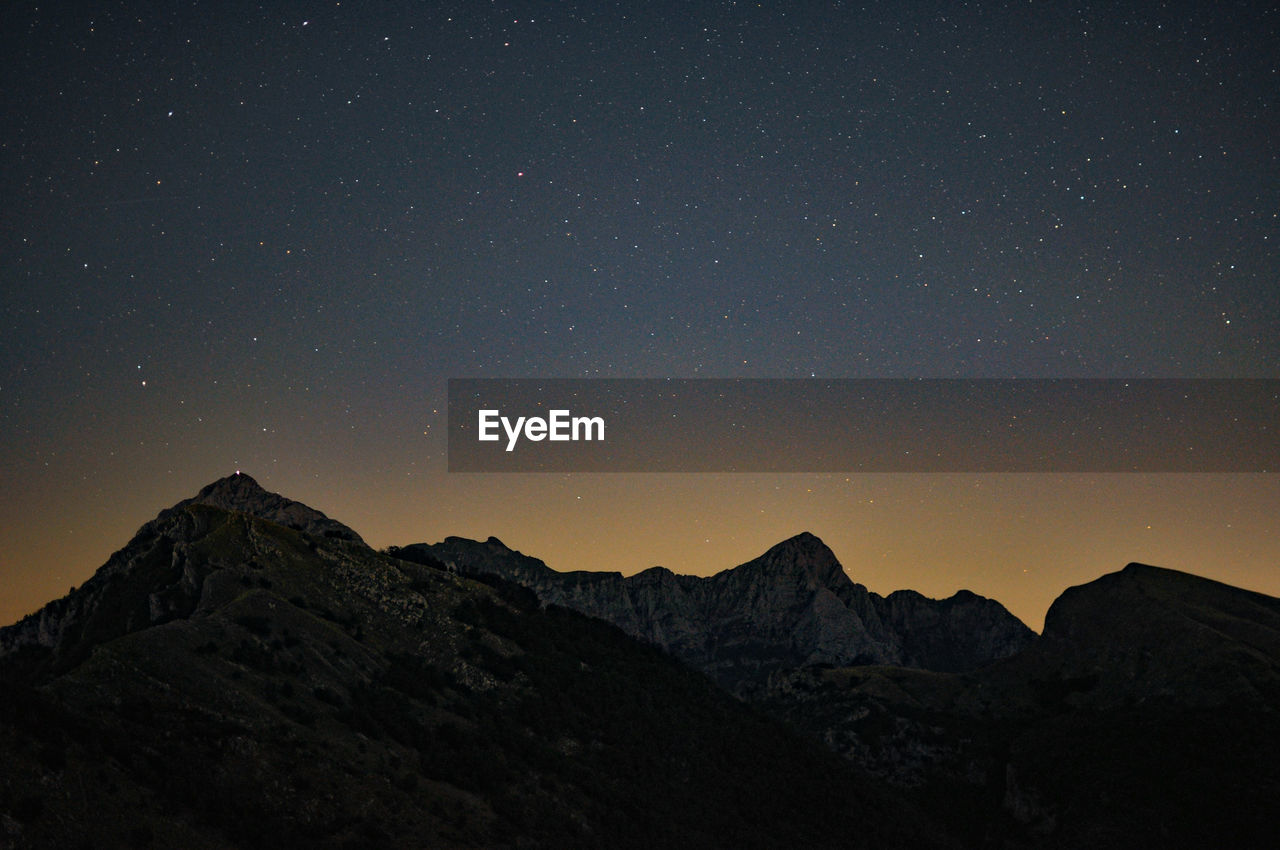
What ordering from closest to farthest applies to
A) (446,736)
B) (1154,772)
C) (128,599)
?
(446,736), (128,599), (1154,772)

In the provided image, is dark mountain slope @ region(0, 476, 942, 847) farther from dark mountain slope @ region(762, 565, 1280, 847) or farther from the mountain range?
dark mountain slope @ region(762, 565, 1280, 847)

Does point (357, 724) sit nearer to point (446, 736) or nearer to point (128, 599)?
point (446, 736)

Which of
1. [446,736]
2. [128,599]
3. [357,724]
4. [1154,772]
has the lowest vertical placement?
[1154,772]

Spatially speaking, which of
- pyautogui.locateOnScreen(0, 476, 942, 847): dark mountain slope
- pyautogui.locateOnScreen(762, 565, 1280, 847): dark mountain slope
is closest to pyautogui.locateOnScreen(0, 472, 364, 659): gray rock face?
pyautogui.locateOnScreen(0, 476, 942, 847): dark mountain slope

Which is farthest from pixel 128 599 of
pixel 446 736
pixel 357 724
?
pixel 446 736

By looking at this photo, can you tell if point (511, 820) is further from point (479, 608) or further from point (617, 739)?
point (479, 608)

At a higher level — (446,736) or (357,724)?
(357,724)

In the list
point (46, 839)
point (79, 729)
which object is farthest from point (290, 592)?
point (46, 839)
